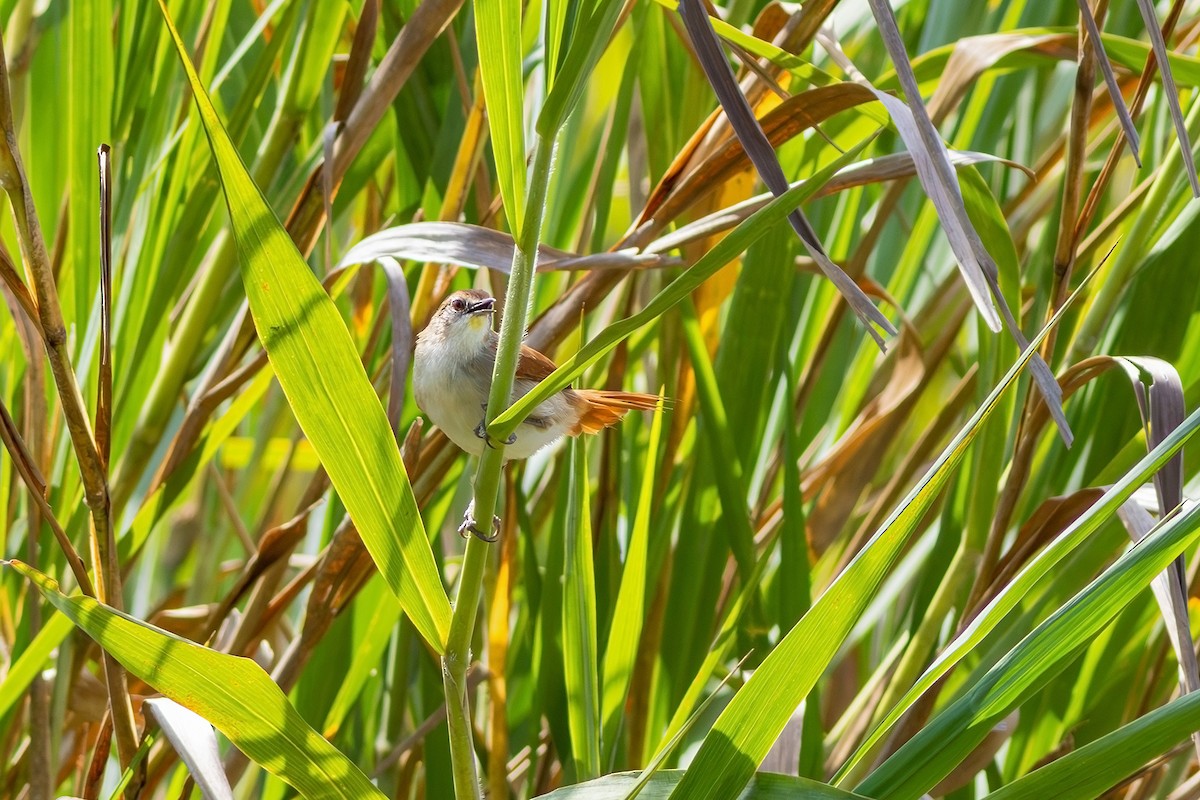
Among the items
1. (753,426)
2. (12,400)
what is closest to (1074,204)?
(753,426)

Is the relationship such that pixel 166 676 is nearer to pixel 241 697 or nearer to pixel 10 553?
pixel 241 697

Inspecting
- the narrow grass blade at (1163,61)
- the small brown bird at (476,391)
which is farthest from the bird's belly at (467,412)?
the narrow grass blade at (1163,61)

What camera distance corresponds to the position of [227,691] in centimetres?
72

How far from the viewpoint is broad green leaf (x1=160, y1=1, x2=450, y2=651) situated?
733 mm

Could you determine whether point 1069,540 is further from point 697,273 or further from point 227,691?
point 227,691

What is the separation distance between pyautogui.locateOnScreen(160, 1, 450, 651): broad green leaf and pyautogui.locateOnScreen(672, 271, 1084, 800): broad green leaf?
0.70 feet

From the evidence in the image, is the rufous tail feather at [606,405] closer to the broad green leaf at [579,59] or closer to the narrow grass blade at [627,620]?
the narrow grass blade at [627,620]

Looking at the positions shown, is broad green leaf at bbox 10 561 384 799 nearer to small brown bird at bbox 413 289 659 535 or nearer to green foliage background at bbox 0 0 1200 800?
green foliage background at bbox 0 0 1200 800

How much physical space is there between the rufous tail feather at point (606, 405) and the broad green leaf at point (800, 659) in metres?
0.60

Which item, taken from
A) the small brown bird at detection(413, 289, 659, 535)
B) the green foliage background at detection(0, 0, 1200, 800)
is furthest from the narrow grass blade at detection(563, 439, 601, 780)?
the small brown bird at detection(413, 289, 659, 535)

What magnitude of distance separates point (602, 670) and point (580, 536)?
277 millimetres

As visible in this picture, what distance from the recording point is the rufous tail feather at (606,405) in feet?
4.49

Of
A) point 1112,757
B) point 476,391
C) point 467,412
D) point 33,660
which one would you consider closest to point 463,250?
point 467,412

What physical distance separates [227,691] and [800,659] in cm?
36
